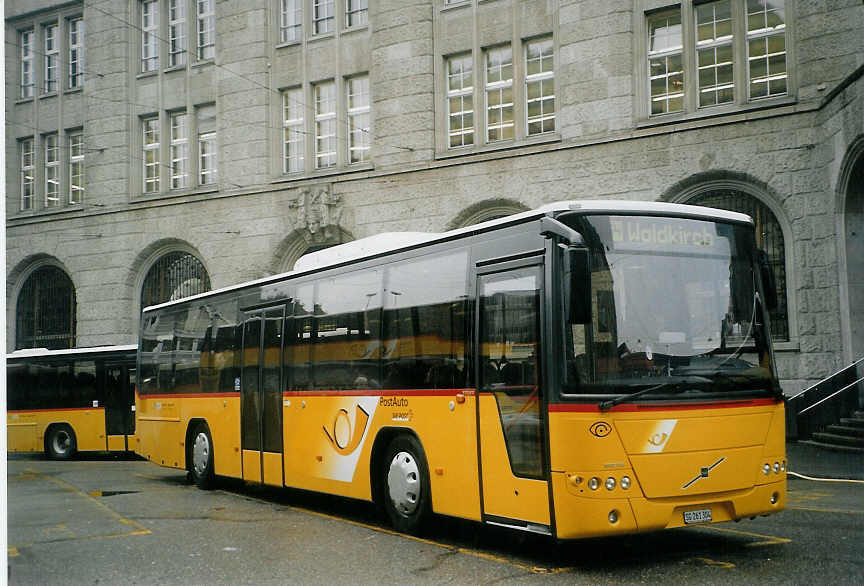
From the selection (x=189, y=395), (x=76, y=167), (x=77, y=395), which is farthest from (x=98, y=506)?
(x=76, y=167)

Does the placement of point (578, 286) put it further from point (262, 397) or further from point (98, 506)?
point (98, 506)

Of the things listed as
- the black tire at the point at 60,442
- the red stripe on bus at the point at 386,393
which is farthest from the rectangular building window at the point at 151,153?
the red stripe on bus at the point at 386,393

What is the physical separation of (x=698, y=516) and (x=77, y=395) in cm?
1911

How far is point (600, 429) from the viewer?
25.1ft

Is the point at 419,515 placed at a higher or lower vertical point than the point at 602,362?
lower

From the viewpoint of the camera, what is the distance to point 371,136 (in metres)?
26.3

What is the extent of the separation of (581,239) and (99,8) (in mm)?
21158

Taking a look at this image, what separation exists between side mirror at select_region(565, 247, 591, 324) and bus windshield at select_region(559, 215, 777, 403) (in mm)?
43

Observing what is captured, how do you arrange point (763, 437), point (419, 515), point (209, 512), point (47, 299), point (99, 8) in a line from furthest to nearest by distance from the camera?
1. point (47, 299)
2. point (99, 8)
3. point (209, 512)
4. point (419, 515)
5. point (763, 437)

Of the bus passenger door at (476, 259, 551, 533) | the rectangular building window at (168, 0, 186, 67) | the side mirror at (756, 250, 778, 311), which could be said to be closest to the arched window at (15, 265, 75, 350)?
the rectangular building window at (168, 0, 186, 67)

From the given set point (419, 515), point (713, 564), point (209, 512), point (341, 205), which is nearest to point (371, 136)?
point (341, 205)

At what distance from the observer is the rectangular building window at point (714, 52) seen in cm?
2120

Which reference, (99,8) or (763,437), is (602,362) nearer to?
(763,437)

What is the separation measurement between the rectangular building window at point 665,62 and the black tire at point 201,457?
1248 cm
